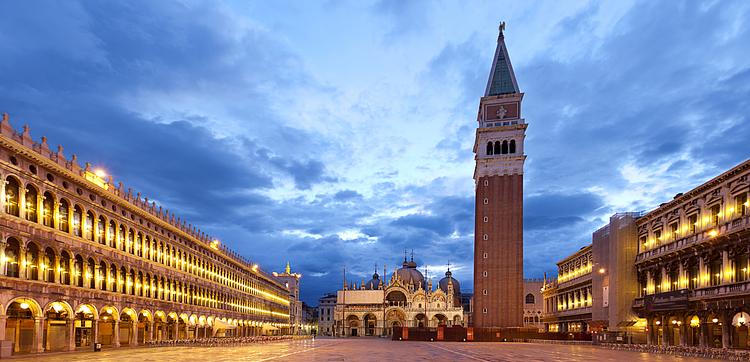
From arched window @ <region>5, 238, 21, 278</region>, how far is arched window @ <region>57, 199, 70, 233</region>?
5970 mm

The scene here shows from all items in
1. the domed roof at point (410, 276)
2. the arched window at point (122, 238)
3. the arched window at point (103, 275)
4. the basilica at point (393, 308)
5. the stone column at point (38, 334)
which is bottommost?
the basilica at point (393, 308)

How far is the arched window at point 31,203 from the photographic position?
141ft

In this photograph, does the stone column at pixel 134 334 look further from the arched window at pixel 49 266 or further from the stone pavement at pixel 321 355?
the arched window at pixel 49 266

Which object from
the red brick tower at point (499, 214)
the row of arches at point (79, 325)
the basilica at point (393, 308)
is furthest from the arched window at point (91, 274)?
the basilica at point (393, 308)

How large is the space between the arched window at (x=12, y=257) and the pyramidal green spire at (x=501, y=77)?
300 feet

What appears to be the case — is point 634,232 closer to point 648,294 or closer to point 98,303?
point 648,294

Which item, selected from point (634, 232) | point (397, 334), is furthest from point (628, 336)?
point (397, 334)

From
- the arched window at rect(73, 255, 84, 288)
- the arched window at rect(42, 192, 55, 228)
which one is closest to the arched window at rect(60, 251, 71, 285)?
the arched window at rect(73, 255, 84, 288)

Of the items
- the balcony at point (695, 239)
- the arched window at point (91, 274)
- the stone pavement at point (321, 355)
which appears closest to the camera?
the stone pavement at point (321, 355)

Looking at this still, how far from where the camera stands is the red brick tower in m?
105

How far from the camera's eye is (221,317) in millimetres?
96312

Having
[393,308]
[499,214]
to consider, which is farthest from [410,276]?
[499,214]

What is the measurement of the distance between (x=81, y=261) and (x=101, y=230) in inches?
194

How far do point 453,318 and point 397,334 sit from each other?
156ft
